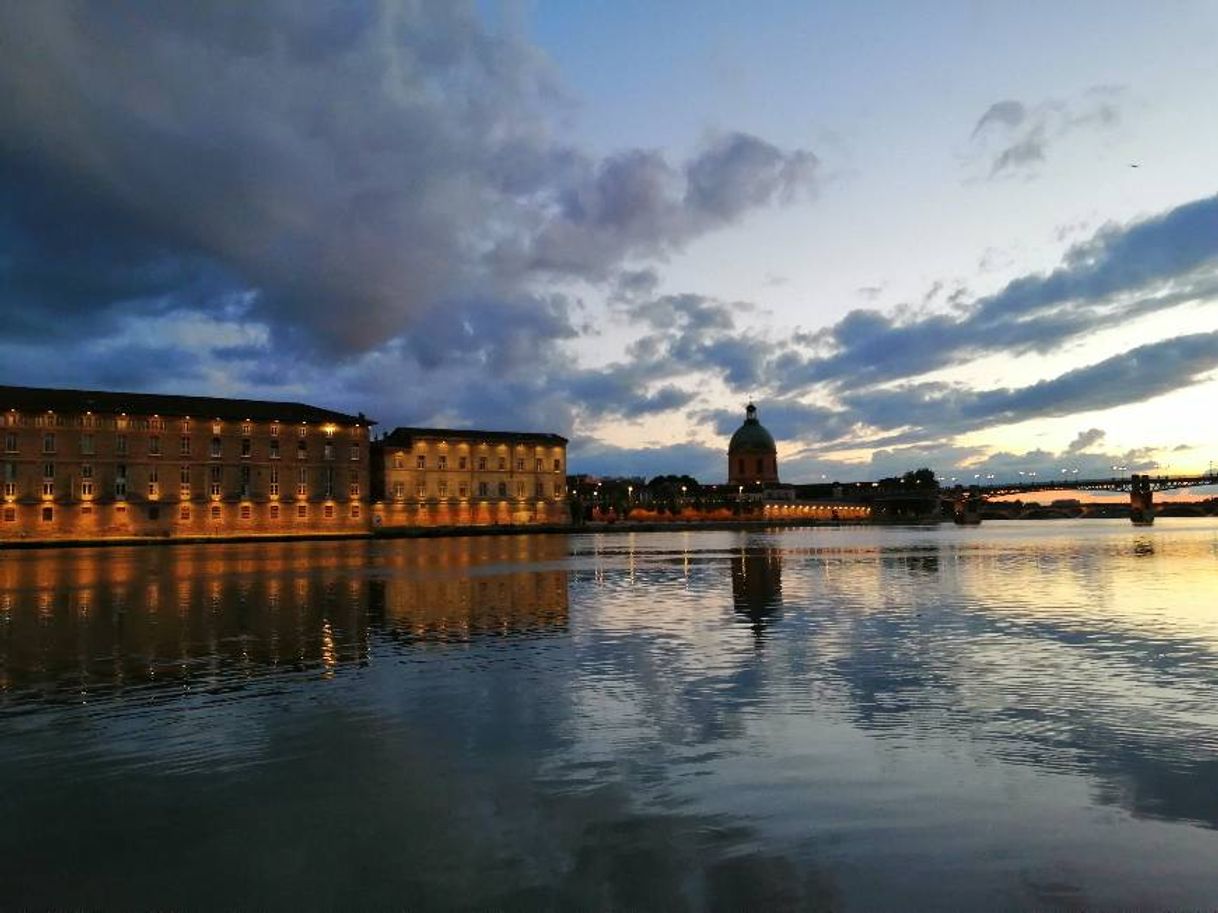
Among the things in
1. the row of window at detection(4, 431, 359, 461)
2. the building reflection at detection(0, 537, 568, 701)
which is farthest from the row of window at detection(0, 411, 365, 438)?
the building reflection at detection(0, 537, 568, 701)

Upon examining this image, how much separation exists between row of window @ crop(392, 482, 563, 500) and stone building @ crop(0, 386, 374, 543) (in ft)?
43.4

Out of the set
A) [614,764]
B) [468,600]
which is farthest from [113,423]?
[614,764]

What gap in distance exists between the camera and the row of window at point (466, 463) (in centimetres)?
15012

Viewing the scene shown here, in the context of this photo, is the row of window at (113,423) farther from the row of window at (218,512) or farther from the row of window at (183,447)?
the row of window at (218,512)

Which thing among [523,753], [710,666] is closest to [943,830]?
[523,753]

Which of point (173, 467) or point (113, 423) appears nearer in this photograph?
point (113, 423)

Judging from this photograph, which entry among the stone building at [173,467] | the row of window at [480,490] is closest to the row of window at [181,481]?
the stone building at [173,467]

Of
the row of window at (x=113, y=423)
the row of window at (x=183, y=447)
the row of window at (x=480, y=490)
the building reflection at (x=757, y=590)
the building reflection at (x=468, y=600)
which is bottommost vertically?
the building reflection at (x=757, y=590)

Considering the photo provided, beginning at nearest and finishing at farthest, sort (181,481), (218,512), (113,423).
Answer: (113,423) → (181,481) → (218,512)

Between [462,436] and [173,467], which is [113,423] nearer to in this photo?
[173,467]

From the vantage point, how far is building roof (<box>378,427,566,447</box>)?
15188 centimetres

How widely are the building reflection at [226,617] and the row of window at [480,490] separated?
292ft

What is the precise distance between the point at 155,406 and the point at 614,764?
398 feet

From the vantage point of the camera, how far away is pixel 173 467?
120 meters
